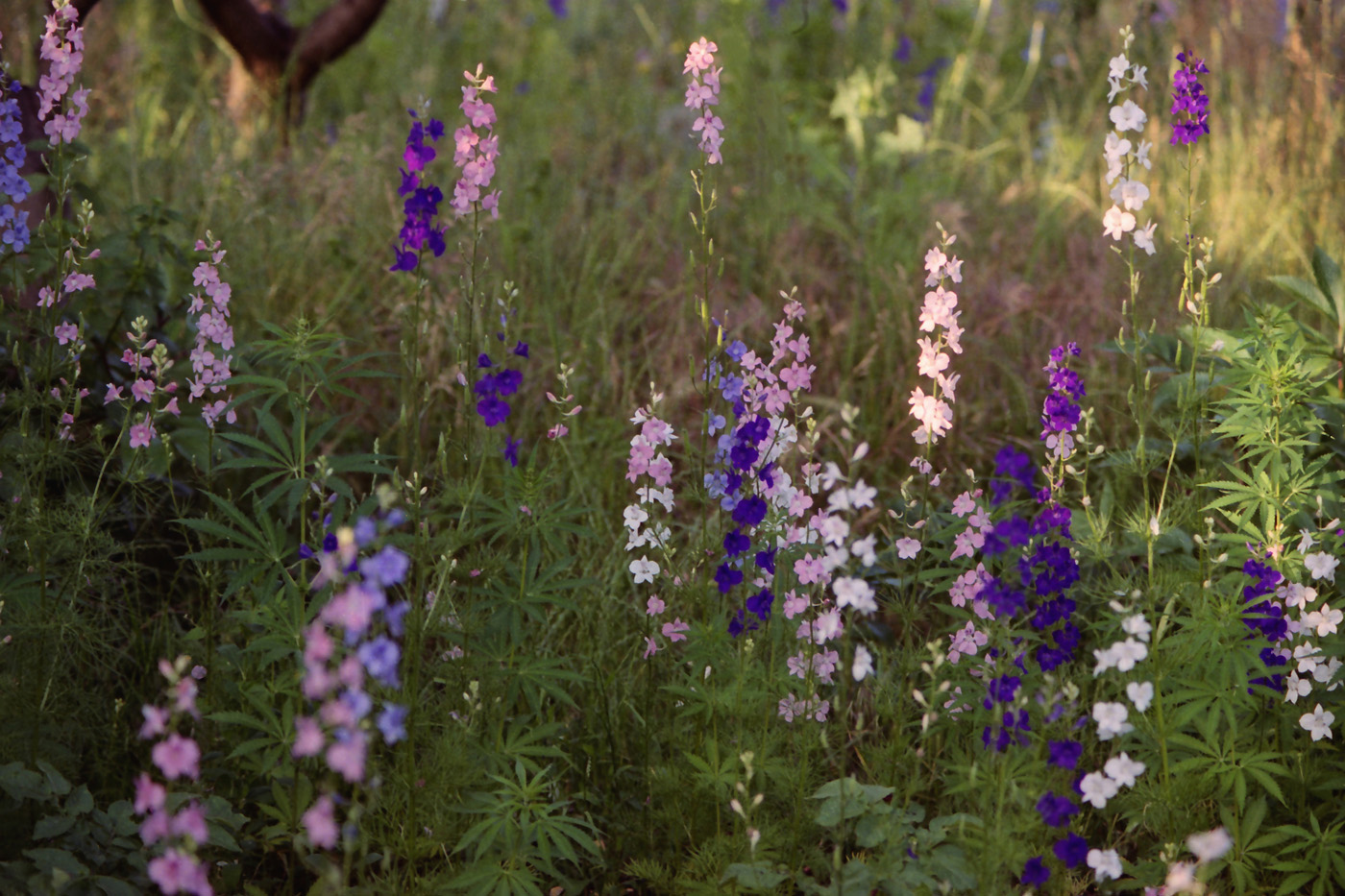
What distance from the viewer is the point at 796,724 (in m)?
2.67

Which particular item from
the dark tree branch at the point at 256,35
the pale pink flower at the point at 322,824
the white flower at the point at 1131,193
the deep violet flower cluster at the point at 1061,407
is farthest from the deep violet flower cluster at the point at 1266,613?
the dark tree branch at the point at 256,35

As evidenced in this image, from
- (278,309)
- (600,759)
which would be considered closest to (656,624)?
(600,759)

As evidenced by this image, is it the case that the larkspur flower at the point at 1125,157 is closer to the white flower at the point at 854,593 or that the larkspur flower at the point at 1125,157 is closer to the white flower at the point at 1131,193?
the white flower at the point at 1131,193

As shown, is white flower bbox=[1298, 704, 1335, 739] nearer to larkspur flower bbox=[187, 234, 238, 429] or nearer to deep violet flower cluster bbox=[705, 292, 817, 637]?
deep violet flower cluster bbox=[705, 292, 817, 637]

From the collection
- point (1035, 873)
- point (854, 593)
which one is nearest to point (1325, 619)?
point (1035, 873)

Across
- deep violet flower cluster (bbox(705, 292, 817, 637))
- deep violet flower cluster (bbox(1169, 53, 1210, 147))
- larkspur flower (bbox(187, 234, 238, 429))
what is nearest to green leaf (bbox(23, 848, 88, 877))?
larkspur flower (bbox(187, 234, 238, 429))

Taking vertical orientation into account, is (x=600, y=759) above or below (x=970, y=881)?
above

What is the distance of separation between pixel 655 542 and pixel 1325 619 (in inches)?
57.9

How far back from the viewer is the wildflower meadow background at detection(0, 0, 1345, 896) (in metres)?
2.22

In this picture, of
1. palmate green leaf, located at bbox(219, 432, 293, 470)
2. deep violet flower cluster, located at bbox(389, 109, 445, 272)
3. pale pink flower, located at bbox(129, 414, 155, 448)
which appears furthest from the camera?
pale pink flower, located at bbox(129, 414, 155, 448)

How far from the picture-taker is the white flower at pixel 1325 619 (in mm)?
2453

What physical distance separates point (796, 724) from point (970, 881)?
0.63 meters

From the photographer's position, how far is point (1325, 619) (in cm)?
248

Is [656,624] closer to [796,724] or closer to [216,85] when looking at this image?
[796,724]
